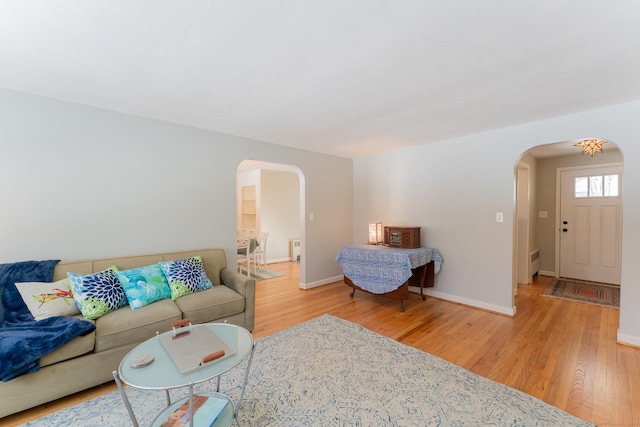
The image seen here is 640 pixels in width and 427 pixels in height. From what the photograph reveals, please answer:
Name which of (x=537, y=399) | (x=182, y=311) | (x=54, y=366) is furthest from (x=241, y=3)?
(x=537, y=399)

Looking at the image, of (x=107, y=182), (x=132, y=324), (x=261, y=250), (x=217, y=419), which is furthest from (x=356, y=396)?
(x=261, y=250)

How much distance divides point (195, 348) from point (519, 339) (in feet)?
9.59

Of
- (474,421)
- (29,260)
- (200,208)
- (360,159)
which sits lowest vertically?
(474,421)

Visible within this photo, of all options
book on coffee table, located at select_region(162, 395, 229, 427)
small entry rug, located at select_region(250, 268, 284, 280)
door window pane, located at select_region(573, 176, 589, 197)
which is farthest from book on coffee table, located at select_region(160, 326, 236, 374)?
door window pane, located at select_region(573, 176, 589, 197)

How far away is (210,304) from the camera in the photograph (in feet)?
8.05

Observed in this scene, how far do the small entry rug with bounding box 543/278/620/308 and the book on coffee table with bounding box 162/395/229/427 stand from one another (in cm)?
463

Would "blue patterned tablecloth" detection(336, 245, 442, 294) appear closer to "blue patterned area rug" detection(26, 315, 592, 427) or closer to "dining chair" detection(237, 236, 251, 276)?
"blue patterned area rug" detection(26, 315, 592, 427)

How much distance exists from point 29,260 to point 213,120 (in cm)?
205

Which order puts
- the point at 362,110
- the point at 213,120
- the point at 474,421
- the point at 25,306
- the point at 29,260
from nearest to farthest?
the point at 474,421 → the point at 25,306 → the point at 29,260 → the point at 362,110 → the point at 213,120

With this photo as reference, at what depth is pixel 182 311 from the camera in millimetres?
2295

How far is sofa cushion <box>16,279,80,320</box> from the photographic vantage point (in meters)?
1.95

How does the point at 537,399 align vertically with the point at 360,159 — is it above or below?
below

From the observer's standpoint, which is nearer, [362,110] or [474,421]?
[474,421]

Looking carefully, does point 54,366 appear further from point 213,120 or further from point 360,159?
point 360,159
